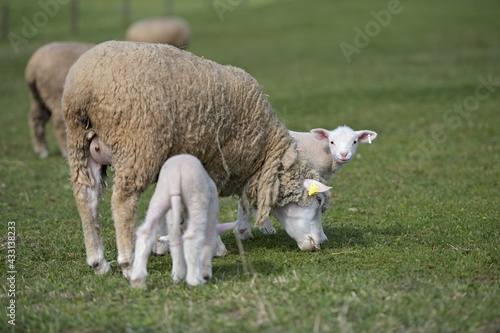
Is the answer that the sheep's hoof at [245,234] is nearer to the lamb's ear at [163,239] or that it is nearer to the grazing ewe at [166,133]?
the grazing ewe at [166,133]

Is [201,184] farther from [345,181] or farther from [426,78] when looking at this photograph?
[426,78]

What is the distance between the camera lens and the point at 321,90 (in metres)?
20.5

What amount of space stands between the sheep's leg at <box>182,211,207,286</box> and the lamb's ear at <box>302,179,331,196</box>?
167cm

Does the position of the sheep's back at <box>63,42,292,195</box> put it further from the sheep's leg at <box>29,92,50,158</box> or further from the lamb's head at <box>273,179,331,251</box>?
the sheep's leg at <box>29,92,50,158</box>

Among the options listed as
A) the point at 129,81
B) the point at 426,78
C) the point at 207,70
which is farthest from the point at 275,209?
the point at 426,78

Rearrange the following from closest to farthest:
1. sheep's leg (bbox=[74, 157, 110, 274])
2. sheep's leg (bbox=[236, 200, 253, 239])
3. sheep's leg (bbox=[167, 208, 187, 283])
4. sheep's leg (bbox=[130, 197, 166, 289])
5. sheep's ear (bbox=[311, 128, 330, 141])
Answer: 1. sheep's leg (bbox=[130, 197, 166, 289])
2. sheep's leg (bbox=[167, 208, 187, 283])
3. sheep's leg (bbox=[74, 157, 110, 274])
4. sheep's leg (bbox=[236, 200, 253, 239])
5. sheep's ear (bbox=[311, 128, 330, 141])

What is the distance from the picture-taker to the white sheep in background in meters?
8.22

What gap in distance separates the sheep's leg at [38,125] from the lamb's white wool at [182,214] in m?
8.27

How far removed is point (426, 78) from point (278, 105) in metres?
5.53

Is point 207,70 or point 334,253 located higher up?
point 207,70

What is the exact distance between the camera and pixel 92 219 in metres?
6.65

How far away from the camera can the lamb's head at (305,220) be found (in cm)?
735

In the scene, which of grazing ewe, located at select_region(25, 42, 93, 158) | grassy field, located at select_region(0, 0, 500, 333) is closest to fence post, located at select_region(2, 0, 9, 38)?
grassy field, located at select_region(0, 0, 500, 333)

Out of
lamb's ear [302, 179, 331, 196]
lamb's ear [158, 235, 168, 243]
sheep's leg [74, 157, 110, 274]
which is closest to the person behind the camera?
sheep's leg [74, 157, 110, 274]
